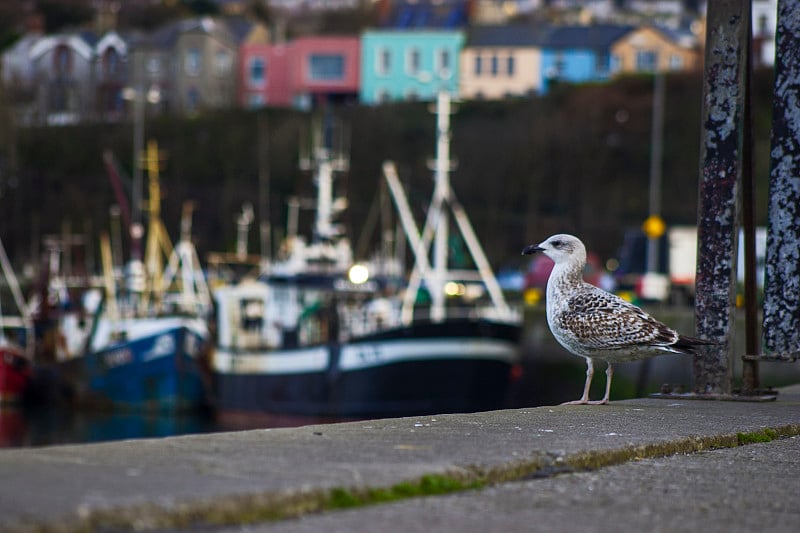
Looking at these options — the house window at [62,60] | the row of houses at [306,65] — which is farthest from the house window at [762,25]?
the house window at [62,60]

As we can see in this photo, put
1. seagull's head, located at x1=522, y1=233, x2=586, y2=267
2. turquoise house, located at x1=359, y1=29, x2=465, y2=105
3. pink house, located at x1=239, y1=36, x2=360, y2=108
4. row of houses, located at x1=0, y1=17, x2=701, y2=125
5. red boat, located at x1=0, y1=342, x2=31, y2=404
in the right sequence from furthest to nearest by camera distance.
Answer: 1. pink house, located at x1=239, y1=36, x2=360, y2=108
2. turquoise house, located at x1=359, y1=29, x2=465, y2=105
3. row of houses, located at x1=0, y1=17, x2=701, y2=125
4. red boat, located at x1=0, y1=342, x2=31, y2=404
5. seagull's head, located at x1=522, y1=233, x2=586, y2=267

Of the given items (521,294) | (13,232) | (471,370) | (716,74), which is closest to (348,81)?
(13,232)

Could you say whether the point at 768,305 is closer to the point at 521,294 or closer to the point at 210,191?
the point at 521,294

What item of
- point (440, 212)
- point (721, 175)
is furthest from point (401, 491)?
point (440, 212)

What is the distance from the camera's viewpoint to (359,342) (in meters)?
38.2

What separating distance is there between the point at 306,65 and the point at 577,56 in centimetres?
1530

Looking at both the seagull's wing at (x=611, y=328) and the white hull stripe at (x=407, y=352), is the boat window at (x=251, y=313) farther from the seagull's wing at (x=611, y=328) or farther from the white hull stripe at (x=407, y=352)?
the seagull's wing at (x=611, y=328)

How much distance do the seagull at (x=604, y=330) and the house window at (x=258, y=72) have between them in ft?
267

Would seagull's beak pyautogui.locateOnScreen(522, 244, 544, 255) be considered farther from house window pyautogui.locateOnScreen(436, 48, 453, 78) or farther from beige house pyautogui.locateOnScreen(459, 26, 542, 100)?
house window pyautogui.locateOnScreen(436, 48, 453, 78)

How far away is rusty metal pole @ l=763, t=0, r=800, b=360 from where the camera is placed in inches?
369

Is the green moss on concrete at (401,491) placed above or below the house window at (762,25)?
below

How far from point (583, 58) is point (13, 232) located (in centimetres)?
3177

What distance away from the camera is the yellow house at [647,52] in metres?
84.6

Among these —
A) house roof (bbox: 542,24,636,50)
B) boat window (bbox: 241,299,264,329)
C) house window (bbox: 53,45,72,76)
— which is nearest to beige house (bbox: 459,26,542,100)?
house roof (bbox: 542,24,636,50)
